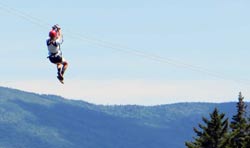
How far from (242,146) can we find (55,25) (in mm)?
54289

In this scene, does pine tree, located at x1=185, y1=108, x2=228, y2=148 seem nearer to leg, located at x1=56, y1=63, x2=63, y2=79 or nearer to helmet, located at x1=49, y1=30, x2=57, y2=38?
leg, located at x1=56, y1=63, x2=63, y2=79

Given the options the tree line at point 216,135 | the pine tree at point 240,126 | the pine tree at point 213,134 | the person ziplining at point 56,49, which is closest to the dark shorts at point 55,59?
the person ziplining at point 56,49

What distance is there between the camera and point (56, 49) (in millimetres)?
43188

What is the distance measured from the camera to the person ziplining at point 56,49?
43.0 m

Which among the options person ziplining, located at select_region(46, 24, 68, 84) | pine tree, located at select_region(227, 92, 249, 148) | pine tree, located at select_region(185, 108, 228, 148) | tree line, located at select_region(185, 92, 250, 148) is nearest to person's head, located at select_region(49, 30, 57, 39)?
person ziplining, located at select_region(46, 24, 68, 84)

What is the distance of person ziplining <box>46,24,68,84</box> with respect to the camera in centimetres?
4297

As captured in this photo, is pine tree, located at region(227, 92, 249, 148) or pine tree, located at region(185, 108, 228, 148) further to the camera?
pine tree, located at region(227, 92, 249, 148)

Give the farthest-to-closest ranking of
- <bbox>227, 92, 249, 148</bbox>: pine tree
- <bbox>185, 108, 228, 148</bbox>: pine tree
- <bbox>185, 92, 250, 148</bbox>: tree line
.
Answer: <bbox>227, 92, 249, 148</bbox>: pine tree
<bbox>185, 108, 228, 148</bbox>: pine tree
<bbox>185, 92, 250, 148</bbox>: tree line

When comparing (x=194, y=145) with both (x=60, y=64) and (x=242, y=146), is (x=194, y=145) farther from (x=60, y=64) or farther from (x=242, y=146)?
(x=60, y=64)

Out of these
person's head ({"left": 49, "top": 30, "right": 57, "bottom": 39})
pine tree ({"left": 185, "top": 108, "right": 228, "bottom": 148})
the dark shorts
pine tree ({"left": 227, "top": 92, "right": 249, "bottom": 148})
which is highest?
pine tree ({"left": 227, "top": 92, "right": 249, "bottom": 148})

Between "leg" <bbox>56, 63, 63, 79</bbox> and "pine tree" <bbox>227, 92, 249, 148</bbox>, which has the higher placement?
"pine tree" <bbox>227, 92, 249, 148</bbox>

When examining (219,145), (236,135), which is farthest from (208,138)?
(236,135)

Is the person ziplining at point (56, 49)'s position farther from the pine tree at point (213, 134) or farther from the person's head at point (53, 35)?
the pine tree at point (213, 134)

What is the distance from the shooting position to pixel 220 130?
9469cm
